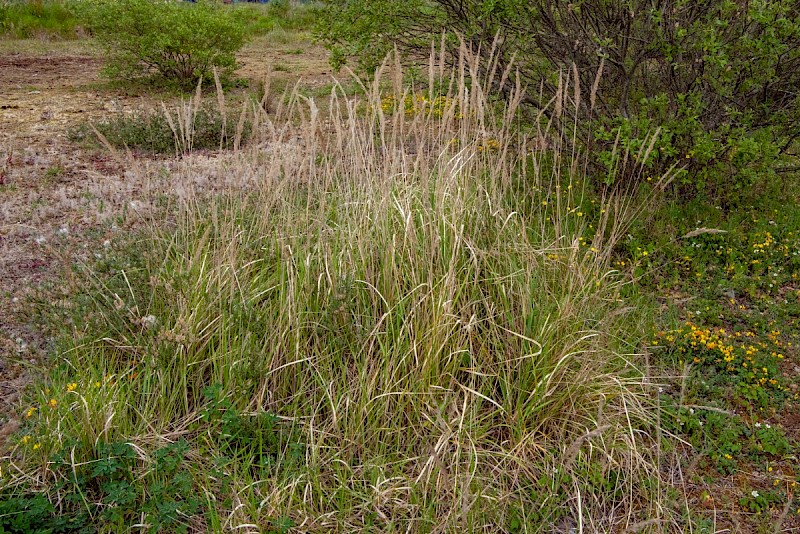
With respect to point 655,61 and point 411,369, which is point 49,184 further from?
point 655,61

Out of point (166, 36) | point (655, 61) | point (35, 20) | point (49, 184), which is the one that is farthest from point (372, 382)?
point (35, 20)

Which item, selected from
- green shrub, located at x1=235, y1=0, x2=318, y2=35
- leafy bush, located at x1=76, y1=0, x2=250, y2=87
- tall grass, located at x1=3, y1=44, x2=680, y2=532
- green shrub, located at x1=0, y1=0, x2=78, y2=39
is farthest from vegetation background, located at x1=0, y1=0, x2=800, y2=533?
green shrub, located at x1=235, y1=0, x2=318, y2=35

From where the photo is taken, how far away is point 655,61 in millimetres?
5590

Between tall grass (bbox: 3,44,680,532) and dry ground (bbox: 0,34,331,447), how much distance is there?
14.8 inches

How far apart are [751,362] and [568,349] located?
1.23 metres

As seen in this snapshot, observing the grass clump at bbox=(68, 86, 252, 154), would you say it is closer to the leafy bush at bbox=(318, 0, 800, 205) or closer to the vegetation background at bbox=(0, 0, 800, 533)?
the leafy bush at bbox=(318, 0, 800, 205)

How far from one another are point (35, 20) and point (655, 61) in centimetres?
1462

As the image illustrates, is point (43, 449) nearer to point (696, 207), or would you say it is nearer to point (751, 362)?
point (751, 362)

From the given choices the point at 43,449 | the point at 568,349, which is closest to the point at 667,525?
the point at 568,349

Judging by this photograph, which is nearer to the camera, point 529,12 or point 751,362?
point 751,362

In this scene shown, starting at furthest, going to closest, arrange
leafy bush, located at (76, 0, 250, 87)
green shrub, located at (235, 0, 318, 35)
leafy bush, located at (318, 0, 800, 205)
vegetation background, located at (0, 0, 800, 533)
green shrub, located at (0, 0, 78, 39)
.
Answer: green shrub, located at (235, 0, 318, 35) < green shrub, located at (0, 0, 78, 39) < leafy bush, located at (76, 0, 250, 87) < leafy bush, located at (318, 0, 800, 205) < vegetation background, located at (0, 0, 800, 533)

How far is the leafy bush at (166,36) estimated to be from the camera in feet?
30.6

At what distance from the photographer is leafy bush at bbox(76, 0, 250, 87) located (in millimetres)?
9312

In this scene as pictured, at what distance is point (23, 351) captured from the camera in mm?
3527
